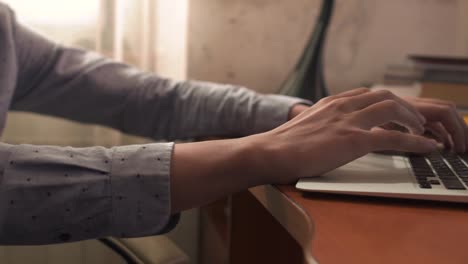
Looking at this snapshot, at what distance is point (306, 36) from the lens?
1.28 meters

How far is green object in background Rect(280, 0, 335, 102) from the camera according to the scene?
3.49 feet

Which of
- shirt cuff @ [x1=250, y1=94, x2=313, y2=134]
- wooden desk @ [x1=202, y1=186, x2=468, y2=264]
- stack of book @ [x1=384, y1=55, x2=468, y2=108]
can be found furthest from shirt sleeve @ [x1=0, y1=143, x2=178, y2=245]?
stack of book @ [x1=384, y1=55, x2=468, y2=108]

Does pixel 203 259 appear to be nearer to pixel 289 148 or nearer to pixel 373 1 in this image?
pixel 289 148

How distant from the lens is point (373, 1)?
4.25 feet

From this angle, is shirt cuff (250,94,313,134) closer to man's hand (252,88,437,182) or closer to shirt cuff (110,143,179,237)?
man's hand (252,88,437,182)

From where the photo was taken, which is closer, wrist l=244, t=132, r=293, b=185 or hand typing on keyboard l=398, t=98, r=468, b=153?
wrist l=244, t=132, r=293, b=185

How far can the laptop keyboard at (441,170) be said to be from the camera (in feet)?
1.66

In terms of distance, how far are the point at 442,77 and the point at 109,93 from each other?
0.67m

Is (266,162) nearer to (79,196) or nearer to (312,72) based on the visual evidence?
(79,196)

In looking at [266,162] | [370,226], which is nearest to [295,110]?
[266,162]

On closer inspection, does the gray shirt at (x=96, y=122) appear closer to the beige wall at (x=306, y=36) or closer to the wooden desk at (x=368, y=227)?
the wooden desk at (x=368, y=227)

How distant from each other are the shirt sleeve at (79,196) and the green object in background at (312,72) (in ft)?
2.01

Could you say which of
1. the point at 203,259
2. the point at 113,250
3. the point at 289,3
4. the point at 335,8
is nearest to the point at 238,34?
the point at 289,3

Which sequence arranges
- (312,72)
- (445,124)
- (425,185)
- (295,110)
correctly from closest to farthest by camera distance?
(425,185) < (445,124) < (295,110) < (312,72)
